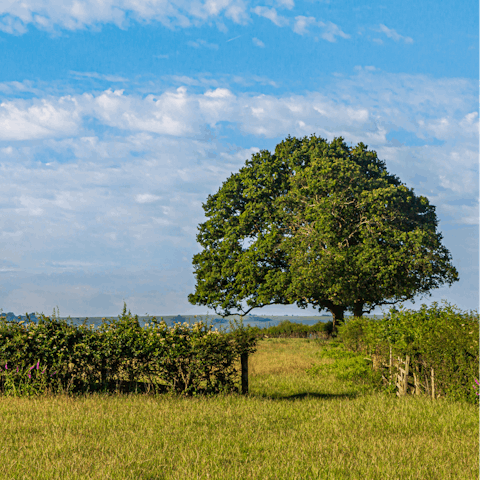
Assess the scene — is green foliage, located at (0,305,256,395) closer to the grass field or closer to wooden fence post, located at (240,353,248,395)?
wooden fence post, located at (240,353,248,395)

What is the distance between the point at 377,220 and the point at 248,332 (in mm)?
16706

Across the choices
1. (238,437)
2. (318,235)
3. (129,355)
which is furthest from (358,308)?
(238,437)

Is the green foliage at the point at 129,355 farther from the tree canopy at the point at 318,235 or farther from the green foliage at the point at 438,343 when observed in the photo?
the tree canopy at the point at 318,235

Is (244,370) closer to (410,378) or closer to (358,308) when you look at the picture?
(410,378)

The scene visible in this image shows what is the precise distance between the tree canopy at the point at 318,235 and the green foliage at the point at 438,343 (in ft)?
39.4

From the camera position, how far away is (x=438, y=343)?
416 inches

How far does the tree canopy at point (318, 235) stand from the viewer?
82.8ft

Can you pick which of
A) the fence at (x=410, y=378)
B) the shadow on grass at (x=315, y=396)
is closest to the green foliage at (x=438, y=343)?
the fence at (x=410, y=378)

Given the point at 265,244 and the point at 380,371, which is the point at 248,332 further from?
the point at 265,244

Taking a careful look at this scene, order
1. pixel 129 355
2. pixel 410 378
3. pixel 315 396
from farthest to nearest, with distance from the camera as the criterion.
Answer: pixel 410 378
pixel 315 396
pixel 129 355

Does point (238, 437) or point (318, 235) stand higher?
point (318, 235)

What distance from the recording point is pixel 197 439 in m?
7.36

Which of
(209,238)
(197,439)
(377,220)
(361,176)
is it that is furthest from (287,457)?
(209,238)

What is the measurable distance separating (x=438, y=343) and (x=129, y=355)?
693cm
